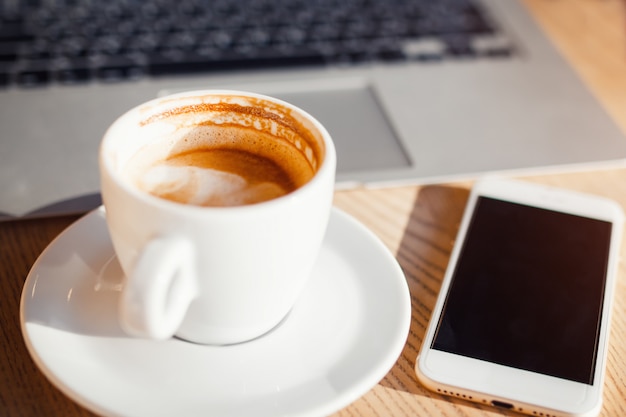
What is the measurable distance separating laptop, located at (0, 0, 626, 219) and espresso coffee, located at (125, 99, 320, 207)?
6.3 inches

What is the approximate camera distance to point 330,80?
802 millimetres

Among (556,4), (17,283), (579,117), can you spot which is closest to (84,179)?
(17,283)

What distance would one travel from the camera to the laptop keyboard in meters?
0.80

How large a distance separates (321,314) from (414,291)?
0.11m

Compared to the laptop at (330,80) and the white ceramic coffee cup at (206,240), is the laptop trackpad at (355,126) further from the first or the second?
the white ceramic coffee cup at (206,240)

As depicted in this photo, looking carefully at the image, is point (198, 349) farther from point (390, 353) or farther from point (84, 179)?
point (84, 179)

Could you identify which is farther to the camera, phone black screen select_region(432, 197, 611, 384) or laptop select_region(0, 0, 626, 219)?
laptop select_region(0, 0, 626, 219)

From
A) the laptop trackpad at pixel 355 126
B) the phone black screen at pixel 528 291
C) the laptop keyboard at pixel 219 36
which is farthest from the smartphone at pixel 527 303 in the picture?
the laptop keyboard at pixel 219 36

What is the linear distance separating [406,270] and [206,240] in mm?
237

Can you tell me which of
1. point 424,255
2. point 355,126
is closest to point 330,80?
point 355,126

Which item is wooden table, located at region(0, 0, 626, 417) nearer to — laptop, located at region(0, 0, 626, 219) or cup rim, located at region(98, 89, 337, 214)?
laptop, located at region(0, 0, 626, 219)

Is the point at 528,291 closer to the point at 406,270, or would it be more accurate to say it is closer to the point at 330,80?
the point at 406,270

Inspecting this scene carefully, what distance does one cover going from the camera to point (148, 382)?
0.41 m

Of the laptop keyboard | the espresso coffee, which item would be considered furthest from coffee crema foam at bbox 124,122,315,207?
the laptop keyboard
